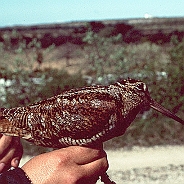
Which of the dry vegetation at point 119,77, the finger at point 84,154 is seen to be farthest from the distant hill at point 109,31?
the finger at point 84,154

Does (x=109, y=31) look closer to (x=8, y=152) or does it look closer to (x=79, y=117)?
(x=79, y=117)

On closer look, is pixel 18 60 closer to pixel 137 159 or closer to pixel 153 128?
pixel 153 128

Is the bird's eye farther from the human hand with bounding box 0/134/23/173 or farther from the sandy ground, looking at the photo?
the sandy ground

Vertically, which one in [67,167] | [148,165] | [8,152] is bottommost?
[148,165]

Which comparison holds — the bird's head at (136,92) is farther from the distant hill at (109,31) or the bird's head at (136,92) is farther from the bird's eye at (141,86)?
the distant hill at (109,31)

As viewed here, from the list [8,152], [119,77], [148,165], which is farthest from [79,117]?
[119,77]
